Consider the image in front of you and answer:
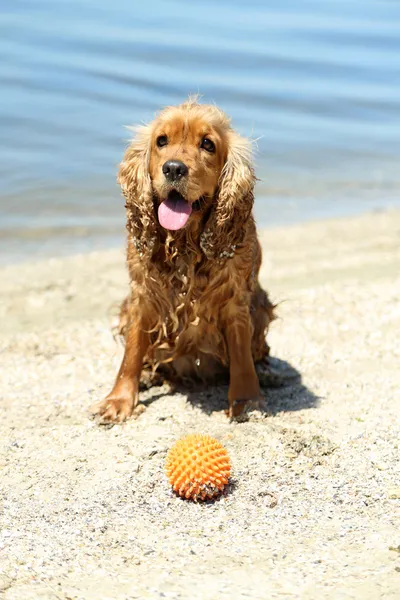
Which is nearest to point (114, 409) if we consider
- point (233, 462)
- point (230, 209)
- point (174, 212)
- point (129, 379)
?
point (129, 379)

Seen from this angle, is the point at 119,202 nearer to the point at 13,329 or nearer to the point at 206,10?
the point at 13,329

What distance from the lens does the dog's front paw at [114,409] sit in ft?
15.9

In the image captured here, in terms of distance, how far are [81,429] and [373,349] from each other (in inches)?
85.2

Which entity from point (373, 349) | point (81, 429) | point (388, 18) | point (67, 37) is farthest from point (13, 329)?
point (388, 18)

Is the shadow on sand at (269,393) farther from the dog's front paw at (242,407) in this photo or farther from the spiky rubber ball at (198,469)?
the spiky rubber ball at (198,469)

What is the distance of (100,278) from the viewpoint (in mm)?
7566

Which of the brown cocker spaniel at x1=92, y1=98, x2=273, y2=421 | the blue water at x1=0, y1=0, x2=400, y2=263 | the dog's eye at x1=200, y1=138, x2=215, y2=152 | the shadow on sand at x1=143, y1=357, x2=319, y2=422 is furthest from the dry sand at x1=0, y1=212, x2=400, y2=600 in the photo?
the blue water at x1=0, y1=0, x2=400, y2=263

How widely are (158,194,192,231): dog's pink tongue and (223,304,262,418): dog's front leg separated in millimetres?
658

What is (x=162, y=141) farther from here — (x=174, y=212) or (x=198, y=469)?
(x=198, y=469)

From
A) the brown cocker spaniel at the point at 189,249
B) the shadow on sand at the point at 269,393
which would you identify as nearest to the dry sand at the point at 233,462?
the shadow on sand at the point at 269,393

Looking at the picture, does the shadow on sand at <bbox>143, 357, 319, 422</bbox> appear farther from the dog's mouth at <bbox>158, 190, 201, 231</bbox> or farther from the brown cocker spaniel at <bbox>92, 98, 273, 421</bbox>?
the dog's mouth at <bbox>158, 190, 201, 231</bbox>

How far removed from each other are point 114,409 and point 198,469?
115 centimetres

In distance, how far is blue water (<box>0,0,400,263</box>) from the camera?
9625mm

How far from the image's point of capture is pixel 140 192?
4648 millimetres
